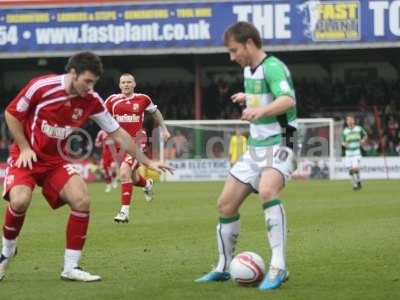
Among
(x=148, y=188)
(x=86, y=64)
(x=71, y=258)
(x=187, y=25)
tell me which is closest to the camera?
(x=86, y=64)

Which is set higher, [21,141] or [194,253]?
[21,141]

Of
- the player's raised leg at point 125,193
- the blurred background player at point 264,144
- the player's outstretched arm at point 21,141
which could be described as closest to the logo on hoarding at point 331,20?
the player's raised leg at point 125,193

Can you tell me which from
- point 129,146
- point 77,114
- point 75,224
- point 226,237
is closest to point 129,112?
point 129,146

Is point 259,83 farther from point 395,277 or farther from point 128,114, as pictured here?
point 128,114

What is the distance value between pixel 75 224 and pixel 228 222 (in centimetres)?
140

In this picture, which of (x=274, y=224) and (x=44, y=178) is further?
(x=44, y=178)

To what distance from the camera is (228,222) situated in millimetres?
8336

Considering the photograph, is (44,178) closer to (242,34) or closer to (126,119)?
(242,34)

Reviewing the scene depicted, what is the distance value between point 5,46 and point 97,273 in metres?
28.0

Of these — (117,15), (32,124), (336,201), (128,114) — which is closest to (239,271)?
(32,124)

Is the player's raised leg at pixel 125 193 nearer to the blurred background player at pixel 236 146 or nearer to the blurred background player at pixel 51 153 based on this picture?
the blurred background player at pixel 51 153

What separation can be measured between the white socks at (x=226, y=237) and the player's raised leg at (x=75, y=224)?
1157 mm

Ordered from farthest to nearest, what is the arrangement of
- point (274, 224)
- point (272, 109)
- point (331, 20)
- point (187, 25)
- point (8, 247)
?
point (187, 25)
point (331, 20)
point (8, 247)
point (274, 224)
point (272, 109)

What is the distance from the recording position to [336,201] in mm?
20156
